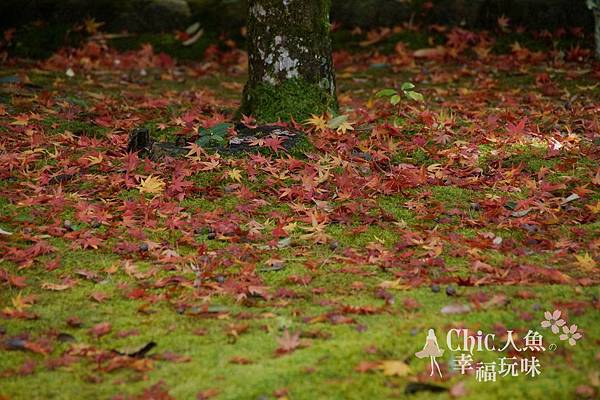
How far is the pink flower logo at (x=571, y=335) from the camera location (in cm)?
342

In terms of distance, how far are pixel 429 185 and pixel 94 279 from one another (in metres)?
2.74

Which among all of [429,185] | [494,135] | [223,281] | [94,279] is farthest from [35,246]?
[494,135]

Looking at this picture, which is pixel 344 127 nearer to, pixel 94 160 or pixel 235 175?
pixel 235 175

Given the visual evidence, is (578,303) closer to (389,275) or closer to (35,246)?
(389,275)

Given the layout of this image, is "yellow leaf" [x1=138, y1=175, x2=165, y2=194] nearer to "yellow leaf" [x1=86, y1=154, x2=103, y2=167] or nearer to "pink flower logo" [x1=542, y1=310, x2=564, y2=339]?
"yellow leaf" [x1=86, y1=154, x2=103, y2=167]

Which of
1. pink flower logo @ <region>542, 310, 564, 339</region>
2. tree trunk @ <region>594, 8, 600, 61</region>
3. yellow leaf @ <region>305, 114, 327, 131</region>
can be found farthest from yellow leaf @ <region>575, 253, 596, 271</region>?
tree trunk @ <region>594, 8, 600, 61</region>

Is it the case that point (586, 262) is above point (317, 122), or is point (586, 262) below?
below

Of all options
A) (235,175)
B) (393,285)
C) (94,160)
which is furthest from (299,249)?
(94,160)

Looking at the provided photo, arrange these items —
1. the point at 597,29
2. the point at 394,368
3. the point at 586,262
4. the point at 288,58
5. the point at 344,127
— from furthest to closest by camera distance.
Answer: the point at 597,29 → the point at 288,58 → the point at 344,127 → the point at 586,262 → the point at 394,368

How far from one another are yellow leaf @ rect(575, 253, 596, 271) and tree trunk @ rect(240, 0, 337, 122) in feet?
10.3

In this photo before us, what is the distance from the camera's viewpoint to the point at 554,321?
3572 millimetres

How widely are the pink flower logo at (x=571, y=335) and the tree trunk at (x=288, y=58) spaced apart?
374 cm

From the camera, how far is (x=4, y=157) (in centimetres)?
603

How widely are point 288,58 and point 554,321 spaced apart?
3.92 m
